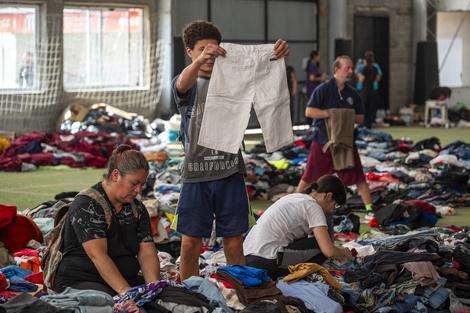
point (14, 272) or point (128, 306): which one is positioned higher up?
point (128, 306)

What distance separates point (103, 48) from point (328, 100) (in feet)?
34.8

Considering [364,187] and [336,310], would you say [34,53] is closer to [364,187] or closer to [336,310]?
[364,187]

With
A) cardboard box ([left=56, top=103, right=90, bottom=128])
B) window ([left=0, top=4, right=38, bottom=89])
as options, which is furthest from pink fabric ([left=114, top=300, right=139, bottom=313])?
window ([left=0, top=4, right=38, bottom=89])

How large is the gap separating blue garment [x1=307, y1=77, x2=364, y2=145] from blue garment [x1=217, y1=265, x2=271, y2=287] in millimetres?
3966

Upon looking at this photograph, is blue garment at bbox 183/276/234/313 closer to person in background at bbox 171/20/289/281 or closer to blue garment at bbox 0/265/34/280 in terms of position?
person in background at bbox 171/20/289/281

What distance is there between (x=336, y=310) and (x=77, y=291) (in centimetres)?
161

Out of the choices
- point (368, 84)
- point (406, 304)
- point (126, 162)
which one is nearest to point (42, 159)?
point (368, 84)

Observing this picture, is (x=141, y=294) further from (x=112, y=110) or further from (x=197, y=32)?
(x=112, y=110)

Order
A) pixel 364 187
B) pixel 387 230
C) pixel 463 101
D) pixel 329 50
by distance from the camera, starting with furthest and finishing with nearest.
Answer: pixel 463 101 < pixel 329 50 < pixel 364 187 < pixel 387 230

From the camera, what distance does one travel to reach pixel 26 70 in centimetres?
1666

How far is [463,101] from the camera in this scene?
24797 millimetres

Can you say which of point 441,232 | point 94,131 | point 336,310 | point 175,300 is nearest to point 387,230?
point 441,232

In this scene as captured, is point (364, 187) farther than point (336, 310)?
Yes

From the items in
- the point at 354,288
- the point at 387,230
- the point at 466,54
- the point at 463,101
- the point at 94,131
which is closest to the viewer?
the point at 354,288
